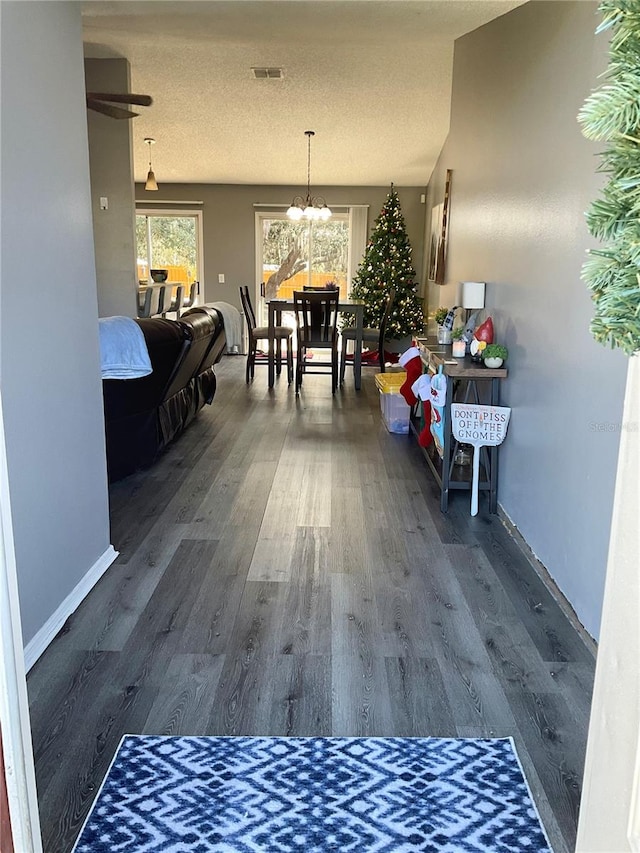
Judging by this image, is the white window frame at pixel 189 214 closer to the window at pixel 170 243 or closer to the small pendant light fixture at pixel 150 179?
the window at pixel 170 243

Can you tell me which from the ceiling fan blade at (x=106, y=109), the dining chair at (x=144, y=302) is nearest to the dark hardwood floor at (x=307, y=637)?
the ceiling fan blade at (x=106, y=109)

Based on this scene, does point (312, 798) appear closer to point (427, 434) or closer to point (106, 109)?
point (427, 434)

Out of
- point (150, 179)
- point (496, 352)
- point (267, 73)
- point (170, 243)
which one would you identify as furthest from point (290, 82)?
point (170, 243)

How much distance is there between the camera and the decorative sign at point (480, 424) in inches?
138

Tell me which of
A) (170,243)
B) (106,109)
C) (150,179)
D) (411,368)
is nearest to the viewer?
(411,368)

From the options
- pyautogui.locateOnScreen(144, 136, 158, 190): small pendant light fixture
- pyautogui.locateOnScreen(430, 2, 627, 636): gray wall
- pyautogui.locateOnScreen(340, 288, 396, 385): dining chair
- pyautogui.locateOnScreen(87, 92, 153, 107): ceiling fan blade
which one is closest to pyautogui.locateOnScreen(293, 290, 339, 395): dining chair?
pyautogui.locateOnScreen(340, 288, 396, 385): dining chair

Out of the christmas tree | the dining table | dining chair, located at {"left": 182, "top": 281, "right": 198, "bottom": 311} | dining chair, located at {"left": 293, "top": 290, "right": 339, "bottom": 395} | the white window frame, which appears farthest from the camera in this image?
the white window frame

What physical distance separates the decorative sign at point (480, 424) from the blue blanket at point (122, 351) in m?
1.63

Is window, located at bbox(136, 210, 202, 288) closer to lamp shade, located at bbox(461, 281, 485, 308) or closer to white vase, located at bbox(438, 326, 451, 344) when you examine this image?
white vase, located at bbox(438, 326, 451, 344)

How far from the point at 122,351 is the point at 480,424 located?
187cm

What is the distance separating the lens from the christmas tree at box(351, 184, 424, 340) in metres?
9.05

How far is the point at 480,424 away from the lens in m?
3.50

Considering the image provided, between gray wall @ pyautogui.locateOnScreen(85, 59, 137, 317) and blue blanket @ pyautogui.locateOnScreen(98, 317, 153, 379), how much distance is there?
310 cm

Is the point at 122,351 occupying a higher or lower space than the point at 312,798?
higher
